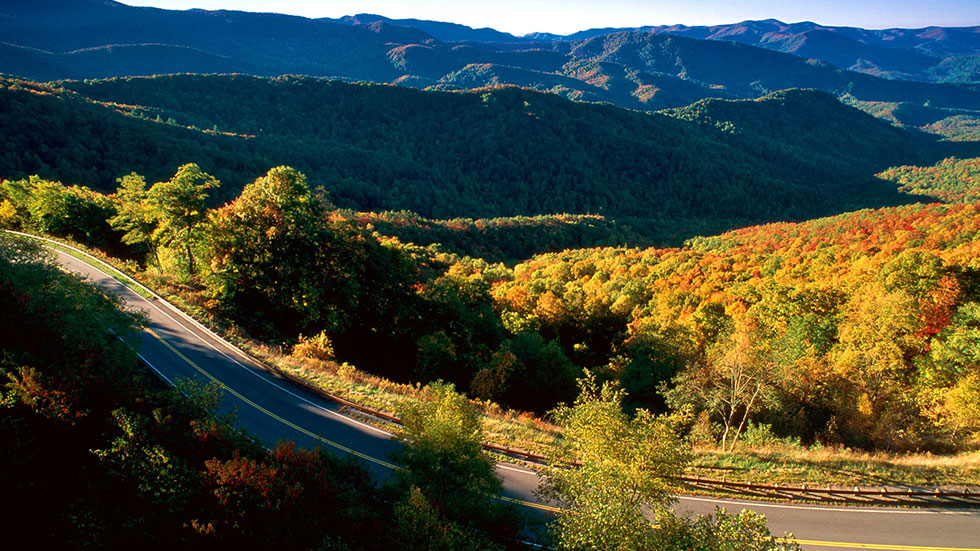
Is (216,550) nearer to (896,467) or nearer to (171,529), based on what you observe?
(171,529)

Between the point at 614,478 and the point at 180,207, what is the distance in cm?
3079

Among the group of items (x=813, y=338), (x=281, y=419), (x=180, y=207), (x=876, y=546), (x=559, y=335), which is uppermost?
(x=180, y=207)

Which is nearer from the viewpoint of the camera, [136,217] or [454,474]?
[454,474]

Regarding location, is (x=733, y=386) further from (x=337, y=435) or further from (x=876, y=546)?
(x=337, y=435)

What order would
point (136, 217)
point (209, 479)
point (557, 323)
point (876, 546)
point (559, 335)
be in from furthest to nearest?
point (559, 335) < point (557, 323) < point (136, 217) < point (876, 546) < point (209, 479)

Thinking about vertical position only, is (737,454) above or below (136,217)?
below

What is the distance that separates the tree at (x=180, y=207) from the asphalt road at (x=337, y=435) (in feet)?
14.5

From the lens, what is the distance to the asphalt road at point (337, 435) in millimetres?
14516

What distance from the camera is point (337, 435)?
749 inches

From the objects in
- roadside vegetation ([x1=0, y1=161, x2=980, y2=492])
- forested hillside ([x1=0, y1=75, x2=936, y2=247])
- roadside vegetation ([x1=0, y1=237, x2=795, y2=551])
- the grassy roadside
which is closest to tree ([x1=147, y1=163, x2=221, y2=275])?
roadside vegetation ([x1=0, y1=161, x2=980, y2=492])

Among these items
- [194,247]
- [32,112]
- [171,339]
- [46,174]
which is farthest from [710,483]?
[32,112]

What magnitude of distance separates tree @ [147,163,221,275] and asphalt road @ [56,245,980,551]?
4.43 metres

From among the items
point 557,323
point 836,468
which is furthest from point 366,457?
point 557,323

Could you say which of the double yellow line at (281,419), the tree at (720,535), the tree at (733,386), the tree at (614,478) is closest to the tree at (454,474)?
the tree at (614,478)
